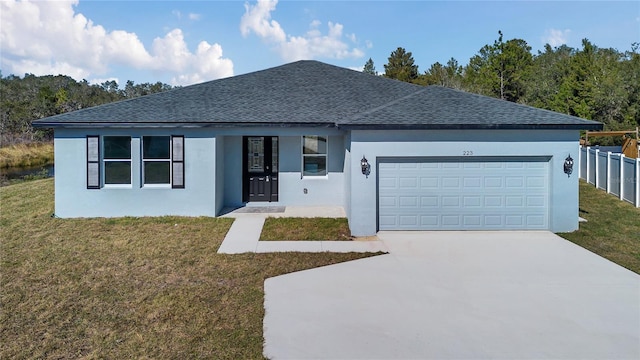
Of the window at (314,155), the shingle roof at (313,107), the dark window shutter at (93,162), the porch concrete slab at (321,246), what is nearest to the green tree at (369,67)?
the shingle roof at (313,107)

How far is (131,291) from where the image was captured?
20.6 feet

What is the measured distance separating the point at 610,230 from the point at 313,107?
29.3 feet

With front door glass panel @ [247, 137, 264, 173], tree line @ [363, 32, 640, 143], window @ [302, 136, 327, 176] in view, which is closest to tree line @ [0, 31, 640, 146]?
tree line @ [363, 32, 640, 143]

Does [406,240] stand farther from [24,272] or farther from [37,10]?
[37,10]

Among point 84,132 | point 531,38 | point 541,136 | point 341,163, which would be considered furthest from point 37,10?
point 531,38

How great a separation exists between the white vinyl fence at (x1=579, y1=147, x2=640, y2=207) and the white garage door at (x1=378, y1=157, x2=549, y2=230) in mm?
5177

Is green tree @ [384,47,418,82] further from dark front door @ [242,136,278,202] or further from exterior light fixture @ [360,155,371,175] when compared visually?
exterior light fixture @ [360,155,371,175]

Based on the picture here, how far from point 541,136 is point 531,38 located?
1610 inches

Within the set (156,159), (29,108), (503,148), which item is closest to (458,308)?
(503,148)

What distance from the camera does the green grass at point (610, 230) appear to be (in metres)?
8.34

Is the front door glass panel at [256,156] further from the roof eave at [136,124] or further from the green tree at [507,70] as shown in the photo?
the green tree at [507,70]

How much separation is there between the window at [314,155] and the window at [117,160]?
535 centimetres

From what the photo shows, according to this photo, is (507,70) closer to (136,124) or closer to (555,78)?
(555,78)

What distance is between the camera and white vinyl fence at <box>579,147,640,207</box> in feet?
43.1
